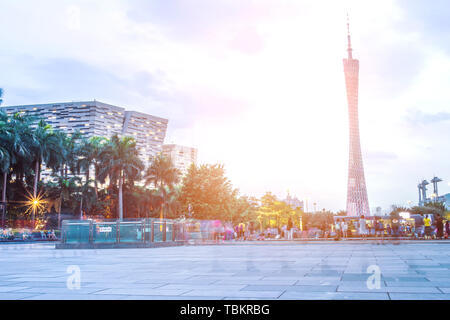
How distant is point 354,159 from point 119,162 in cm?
4159

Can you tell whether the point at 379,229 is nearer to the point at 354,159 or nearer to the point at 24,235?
the point at 24,235

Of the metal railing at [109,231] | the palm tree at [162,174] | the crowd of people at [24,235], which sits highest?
the palm tree at [162,174]

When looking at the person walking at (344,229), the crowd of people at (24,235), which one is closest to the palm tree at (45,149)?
the crowd of people at (24,235)

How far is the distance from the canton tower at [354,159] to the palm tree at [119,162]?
38.6 m

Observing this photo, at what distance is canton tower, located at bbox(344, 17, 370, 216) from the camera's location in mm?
→ 79062

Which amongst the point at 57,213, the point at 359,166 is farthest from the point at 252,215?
the point at 57,213

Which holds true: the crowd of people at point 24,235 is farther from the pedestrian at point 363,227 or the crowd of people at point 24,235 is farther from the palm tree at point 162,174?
the pedestrian at point 363,227

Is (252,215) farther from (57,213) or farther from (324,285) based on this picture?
(324,285)

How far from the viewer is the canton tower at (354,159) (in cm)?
7906

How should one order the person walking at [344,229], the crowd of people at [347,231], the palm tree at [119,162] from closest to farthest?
the crowd of people at [347,231]
the person walking at [344,229]
the palm tree at [119,162]

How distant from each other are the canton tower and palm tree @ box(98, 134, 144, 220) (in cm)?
3858

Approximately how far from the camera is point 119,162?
197ft

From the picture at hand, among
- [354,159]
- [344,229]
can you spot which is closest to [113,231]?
[344,229]

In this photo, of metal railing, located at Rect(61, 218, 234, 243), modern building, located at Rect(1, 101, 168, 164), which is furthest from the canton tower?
modern building, located at Rect(1, 101, 168, 164)
